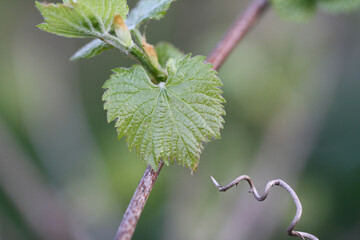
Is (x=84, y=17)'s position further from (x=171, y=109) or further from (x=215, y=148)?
(x=215, y=148)

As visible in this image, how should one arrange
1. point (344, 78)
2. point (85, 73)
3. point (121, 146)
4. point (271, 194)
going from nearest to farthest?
point (271, 194), point (121, 146), point (344, 78), point (85, 73)

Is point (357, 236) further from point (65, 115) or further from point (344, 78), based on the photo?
point (65, 115)

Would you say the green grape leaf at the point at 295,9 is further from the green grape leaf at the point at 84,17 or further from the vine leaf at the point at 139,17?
the green grape leaf at the point at 84,17

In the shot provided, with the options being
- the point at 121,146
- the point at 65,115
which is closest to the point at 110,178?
the point at 121,146

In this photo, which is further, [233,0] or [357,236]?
[233,0]

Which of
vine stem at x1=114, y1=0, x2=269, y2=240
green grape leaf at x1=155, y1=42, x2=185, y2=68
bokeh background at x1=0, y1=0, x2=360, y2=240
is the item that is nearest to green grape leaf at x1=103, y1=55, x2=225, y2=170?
vine stem at x1=114, y1=0, x2=269, y2=240

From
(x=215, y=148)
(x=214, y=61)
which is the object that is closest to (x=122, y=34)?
(x=214, y=61)

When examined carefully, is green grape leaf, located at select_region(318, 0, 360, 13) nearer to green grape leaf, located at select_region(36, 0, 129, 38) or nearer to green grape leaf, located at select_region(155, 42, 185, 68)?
green grape leaf, located at select_region(155, 42, 185, 68)
